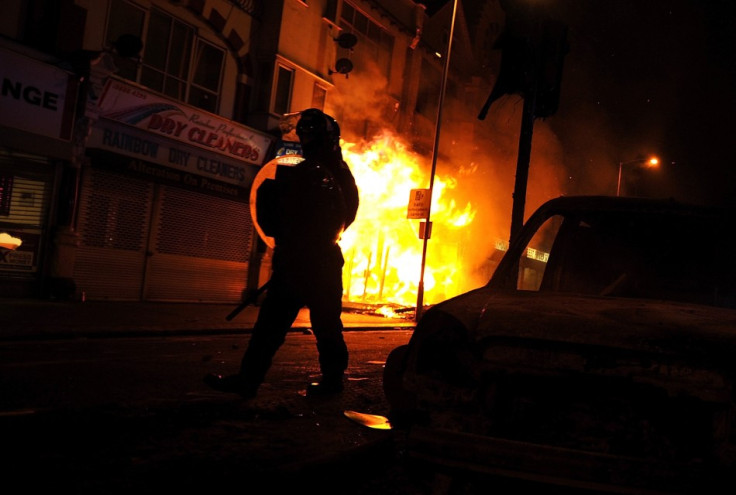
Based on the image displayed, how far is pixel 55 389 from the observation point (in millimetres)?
4324

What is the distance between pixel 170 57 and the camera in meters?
14.6

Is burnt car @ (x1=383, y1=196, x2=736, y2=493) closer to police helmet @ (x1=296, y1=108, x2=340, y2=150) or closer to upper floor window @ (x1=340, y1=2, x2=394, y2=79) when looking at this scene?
police helmet @ (x1=296, y1=108, x2=340, y2=150)

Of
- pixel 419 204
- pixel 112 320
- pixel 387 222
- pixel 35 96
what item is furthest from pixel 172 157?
pixel 387 222

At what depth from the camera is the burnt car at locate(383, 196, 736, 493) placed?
2057 mm

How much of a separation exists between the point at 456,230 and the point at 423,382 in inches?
1008

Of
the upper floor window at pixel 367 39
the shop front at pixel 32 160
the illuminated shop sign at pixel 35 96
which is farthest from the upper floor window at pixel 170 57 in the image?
the upper floor window at pixel 367 39

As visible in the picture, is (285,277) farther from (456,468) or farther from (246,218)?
(246,218)

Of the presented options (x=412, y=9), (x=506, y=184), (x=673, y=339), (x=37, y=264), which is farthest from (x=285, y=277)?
(x=506, y=184)

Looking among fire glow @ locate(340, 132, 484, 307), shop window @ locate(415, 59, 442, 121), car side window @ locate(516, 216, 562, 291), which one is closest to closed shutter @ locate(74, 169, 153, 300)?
fire glow @ locate(340, 132, 484, 307)

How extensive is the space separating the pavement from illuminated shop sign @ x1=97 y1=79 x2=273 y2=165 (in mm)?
3805

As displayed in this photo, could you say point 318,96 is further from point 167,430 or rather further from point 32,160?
point 167,430

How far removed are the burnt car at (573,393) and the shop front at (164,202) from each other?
38.1 feet

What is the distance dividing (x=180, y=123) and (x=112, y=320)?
6.18 meters

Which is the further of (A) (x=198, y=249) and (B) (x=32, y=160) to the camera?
(A) (x=198, y=249)
